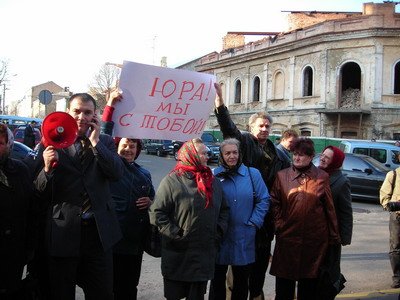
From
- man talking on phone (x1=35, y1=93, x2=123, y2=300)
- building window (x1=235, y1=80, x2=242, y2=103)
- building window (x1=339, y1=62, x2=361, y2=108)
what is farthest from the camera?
building window (x1=235, y1=80, x2=242, y2=103)

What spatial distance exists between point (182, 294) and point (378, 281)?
350 cm

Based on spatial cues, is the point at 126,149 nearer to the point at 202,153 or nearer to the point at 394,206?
the point at 202,153

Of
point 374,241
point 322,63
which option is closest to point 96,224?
point 374,241

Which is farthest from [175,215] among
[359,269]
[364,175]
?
[364,175]

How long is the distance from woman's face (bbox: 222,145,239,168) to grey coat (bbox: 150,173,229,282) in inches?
20.8

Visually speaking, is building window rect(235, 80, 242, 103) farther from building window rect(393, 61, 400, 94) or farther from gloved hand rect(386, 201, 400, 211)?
gloved hand rect(386, 201, 400, 211)

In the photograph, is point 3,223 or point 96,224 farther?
point 96,224

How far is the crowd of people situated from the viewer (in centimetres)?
328

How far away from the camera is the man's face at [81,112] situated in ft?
11.2

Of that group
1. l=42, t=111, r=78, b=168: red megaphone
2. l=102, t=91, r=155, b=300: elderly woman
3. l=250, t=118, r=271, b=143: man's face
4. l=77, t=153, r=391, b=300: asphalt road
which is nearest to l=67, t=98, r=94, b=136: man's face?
l=42, t=111, r=78, b=168: red megaphone

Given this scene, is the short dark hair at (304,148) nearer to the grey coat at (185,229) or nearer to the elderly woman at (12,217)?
the grey coat at (185,229)

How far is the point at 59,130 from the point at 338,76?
1200 inches

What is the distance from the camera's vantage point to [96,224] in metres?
3.39

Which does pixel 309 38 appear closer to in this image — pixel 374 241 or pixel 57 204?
pixel 374 241
